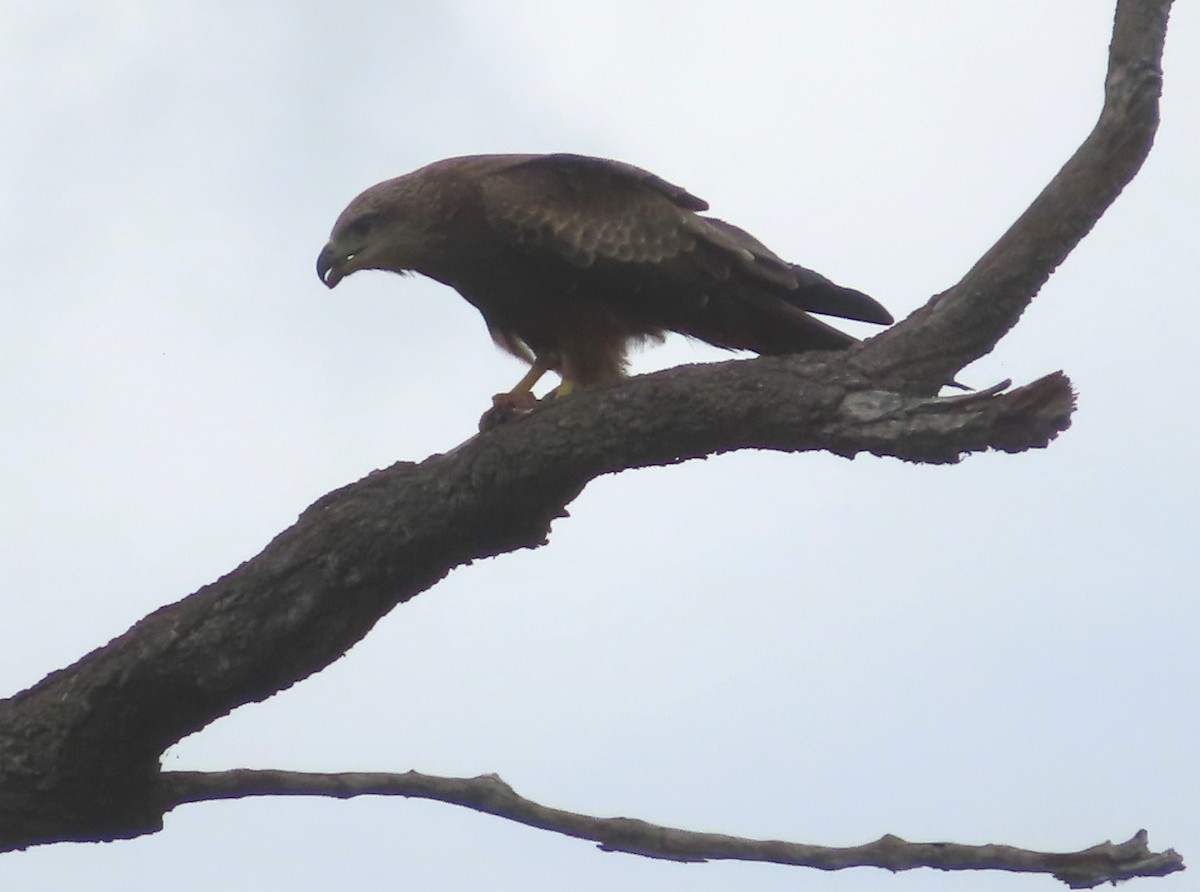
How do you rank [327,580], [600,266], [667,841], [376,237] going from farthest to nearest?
[376,237]
[600,266]
[327,580]
[667,841]

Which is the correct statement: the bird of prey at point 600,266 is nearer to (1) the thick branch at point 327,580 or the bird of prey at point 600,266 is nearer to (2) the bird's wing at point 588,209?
(2) the bird's wing at point 588,209

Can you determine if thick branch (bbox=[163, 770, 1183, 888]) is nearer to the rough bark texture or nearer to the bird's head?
the rough bark texture

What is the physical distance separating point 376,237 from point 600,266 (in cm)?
103

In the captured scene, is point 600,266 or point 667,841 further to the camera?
point 600,266

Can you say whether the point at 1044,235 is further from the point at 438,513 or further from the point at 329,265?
the point at 329,265

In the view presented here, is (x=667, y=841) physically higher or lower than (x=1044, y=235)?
lower

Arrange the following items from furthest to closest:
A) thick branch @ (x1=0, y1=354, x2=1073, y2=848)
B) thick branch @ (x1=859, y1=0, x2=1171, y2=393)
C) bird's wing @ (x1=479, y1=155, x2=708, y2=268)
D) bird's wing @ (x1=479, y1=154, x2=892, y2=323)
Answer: bird's wing @ (x1=479, y1=155, x2=708, y2=268) → bird's wing @ (x1=479, y1=154, x2=892, y2=323) → thick branch @ (x1=0, y1=354, x2=1073, y2=848) → thick branch @ (x1=859, y1=0, x2=1171, y2=393)

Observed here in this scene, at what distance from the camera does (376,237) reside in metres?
6.03

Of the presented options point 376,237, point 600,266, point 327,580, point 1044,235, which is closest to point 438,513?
point 327,580

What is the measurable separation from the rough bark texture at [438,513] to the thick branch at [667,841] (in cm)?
23

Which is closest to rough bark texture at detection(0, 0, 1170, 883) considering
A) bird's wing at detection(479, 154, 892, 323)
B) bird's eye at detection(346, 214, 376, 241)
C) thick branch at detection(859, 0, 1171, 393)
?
thick branch at detection(859, 0, 1171, 393)

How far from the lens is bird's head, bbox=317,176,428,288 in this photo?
594 centimetres

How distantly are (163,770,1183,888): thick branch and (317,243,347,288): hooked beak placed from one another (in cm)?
222

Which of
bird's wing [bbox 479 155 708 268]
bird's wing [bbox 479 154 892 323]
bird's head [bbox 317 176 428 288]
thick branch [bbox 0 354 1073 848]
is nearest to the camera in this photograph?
thick branch [bbox 0 354 1073 848]
